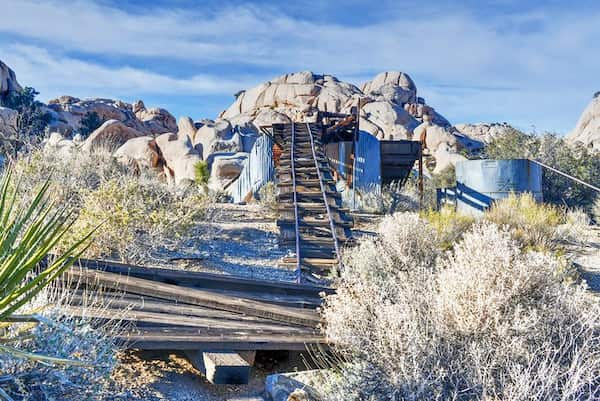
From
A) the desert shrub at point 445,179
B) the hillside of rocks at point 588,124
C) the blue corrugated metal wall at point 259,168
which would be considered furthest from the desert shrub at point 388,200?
the hillside of rocks at point 588,124

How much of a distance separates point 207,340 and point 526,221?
27.4 ft

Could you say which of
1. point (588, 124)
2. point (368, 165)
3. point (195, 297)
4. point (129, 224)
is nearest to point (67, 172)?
point (129, 224)

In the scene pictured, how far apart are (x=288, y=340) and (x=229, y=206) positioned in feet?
33.5

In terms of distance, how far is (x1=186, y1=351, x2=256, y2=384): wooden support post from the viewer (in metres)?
3.72

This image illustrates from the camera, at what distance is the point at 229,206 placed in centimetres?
1417

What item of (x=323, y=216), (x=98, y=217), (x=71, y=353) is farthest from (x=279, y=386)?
(x=323, y=216)

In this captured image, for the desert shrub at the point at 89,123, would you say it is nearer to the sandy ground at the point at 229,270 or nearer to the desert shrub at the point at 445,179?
the desert shrub at the point at 445,179

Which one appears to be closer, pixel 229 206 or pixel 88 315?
pixel 88 315

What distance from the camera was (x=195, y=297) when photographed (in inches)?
201

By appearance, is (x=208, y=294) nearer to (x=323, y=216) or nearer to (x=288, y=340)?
(x=288, y=340)

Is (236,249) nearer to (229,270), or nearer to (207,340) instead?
(229,270)

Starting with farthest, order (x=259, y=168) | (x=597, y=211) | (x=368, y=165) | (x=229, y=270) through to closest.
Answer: (x=259, y=168) → (x=368, y=165) → (x=597, y=211) → (x=229, y=270)

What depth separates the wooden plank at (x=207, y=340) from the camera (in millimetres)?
3826

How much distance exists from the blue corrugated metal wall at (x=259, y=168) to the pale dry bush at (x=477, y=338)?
1344 centimetres
